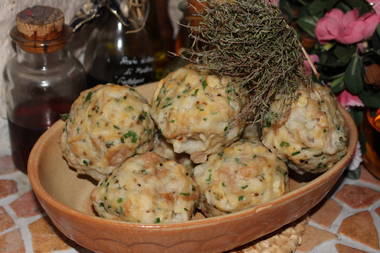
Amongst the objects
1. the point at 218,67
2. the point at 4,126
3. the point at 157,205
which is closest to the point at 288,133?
the point at 218,67

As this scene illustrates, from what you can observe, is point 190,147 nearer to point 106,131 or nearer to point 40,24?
point 106,131

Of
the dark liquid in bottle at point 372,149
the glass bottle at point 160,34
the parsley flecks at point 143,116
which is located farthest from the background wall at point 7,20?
the dark liquid in bottle at point 372,149

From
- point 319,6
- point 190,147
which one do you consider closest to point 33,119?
point 190,147

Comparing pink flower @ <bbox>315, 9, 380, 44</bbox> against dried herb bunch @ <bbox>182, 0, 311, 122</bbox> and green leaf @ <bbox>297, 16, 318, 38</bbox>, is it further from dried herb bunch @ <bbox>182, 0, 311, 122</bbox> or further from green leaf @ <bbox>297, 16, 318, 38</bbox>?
dried herb bunch @ <bbox>182, 0, 311, 122</bbox>

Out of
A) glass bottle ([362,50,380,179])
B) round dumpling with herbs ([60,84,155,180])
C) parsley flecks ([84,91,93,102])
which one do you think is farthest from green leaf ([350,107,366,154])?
parsley flecks ([84,91,93,102])

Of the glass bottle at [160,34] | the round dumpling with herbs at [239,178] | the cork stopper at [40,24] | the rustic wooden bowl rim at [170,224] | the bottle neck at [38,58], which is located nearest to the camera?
the rustic wooden bowl rim at [170,224]

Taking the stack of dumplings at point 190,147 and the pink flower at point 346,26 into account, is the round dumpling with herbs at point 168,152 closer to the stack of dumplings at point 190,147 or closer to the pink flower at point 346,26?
the stack of dumplings at point 190,147
